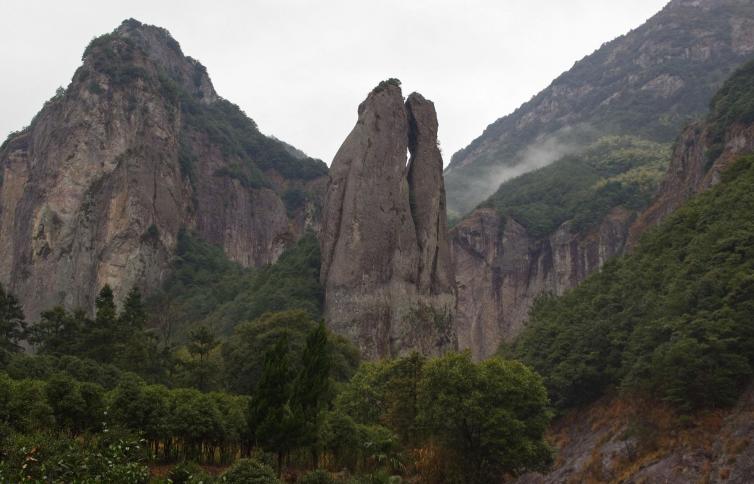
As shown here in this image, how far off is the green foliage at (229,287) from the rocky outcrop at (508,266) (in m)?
35.1

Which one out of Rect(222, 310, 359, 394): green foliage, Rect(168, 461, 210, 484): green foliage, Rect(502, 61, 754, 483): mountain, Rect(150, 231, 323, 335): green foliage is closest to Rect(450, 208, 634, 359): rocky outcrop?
Rect(150, 231, 323, 335): green foliage

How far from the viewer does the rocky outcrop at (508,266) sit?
11281 cm

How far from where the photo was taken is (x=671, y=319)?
158ft

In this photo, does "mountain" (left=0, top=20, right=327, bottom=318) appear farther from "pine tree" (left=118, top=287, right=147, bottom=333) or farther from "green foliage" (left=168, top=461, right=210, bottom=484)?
"green foliage" (left=168, top=461, right=210, bottom=484)

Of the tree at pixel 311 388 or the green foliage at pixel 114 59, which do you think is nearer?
the tree at pixel 311 388

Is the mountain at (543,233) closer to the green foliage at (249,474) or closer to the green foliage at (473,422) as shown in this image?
the green foliage at (473,422)

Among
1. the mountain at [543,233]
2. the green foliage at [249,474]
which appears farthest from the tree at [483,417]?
the mountain at [543,233]

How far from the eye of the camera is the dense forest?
86.5 feet

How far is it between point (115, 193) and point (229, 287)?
16.6 m

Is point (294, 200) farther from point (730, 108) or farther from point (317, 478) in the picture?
point (317, 478)

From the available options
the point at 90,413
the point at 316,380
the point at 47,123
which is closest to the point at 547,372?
the point at 316,380

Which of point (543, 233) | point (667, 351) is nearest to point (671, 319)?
point (667, 351)

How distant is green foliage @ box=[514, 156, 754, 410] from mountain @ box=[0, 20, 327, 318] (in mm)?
45760

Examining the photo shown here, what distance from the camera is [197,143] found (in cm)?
11931
